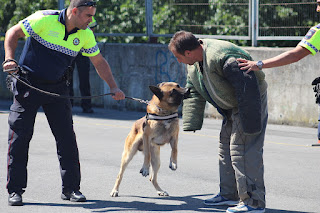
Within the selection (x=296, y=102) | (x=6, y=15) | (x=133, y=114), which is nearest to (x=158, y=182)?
(x=296, y=102)

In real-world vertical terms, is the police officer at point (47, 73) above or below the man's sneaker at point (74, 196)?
above

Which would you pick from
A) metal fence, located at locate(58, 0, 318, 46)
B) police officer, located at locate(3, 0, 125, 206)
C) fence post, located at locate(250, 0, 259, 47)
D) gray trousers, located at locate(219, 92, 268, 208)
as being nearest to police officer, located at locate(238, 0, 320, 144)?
gray trousers, located at locate(219, 92, 268, 208)

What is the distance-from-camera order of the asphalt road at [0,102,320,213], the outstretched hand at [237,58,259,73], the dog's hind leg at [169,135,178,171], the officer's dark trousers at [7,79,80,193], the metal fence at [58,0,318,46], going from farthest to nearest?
the metal fence at [58,0,318,46] < the dog's hind leg at [169,135,178,171] < the asphalt road at [0,102,320,213] < the officer's dark trousers at [7,79,80,193] < the outstretched hand at [237,58,259,73]

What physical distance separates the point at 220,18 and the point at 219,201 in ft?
24.7

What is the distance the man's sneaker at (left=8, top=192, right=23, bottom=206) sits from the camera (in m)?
6.21

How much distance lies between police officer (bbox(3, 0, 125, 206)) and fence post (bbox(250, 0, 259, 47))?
22.0ft

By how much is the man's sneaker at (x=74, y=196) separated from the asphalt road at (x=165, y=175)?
57 millimetres

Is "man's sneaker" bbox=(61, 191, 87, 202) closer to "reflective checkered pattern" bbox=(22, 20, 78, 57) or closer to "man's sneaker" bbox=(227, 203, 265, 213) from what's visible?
"reflective checkered pattern" bbox=(22, 20, 78, 57)

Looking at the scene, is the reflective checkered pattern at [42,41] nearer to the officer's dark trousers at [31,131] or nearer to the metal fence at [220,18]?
the officer's dark trousers at [31,131]

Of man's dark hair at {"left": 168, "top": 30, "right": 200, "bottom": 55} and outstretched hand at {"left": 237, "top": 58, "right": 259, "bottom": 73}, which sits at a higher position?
man's dark hair at {"left": 168, "top": 30, "right": 200, "bottom": 55}

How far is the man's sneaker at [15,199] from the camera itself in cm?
621

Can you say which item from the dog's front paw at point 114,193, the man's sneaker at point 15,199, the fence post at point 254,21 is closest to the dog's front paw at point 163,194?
the dog's front paw at point 114,193

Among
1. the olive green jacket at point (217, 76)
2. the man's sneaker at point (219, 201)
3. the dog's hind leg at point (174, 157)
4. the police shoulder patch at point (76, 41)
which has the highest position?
the police shoulder patch at point (76, 41)

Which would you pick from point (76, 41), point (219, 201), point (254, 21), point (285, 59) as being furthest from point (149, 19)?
point (285, 59)
